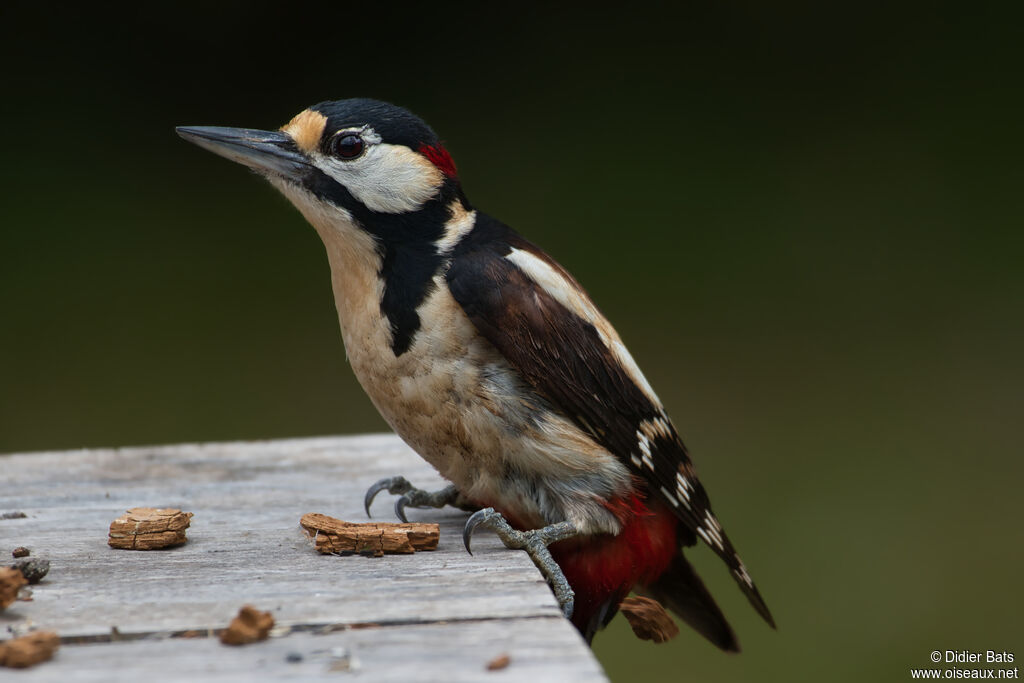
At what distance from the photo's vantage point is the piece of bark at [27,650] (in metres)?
1.56

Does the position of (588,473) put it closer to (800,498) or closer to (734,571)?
(734,571)

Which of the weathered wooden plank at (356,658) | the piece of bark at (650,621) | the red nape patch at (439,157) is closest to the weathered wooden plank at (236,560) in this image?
the weathered wooden plank at (356,658)

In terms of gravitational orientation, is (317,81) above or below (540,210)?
above

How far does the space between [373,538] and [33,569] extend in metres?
0.56

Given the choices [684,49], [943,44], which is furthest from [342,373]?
[943,44]

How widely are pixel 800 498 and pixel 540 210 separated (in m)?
2.16

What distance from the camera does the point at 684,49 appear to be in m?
6.80

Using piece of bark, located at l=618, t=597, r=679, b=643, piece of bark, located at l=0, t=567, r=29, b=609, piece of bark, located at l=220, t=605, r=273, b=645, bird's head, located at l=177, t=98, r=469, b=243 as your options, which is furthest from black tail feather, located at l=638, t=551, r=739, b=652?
piece of bark, located at l=0, t=567, r=29, b=609

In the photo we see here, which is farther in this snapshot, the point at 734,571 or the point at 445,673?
the point at 734,571

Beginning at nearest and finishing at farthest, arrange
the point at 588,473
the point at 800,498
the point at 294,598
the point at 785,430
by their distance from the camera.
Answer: the point at 294,598 → the point at 588,473 → the point at 800,498 → the point at 785,430

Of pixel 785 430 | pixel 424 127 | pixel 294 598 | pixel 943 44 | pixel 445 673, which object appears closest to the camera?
pixel 445 673

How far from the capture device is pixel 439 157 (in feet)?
8.20

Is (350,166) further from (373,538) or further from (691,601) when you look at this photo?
(691,601)

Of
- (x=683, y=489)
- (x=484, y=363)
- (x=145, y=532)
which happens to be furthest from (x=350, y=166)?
(x=683, y=489)
